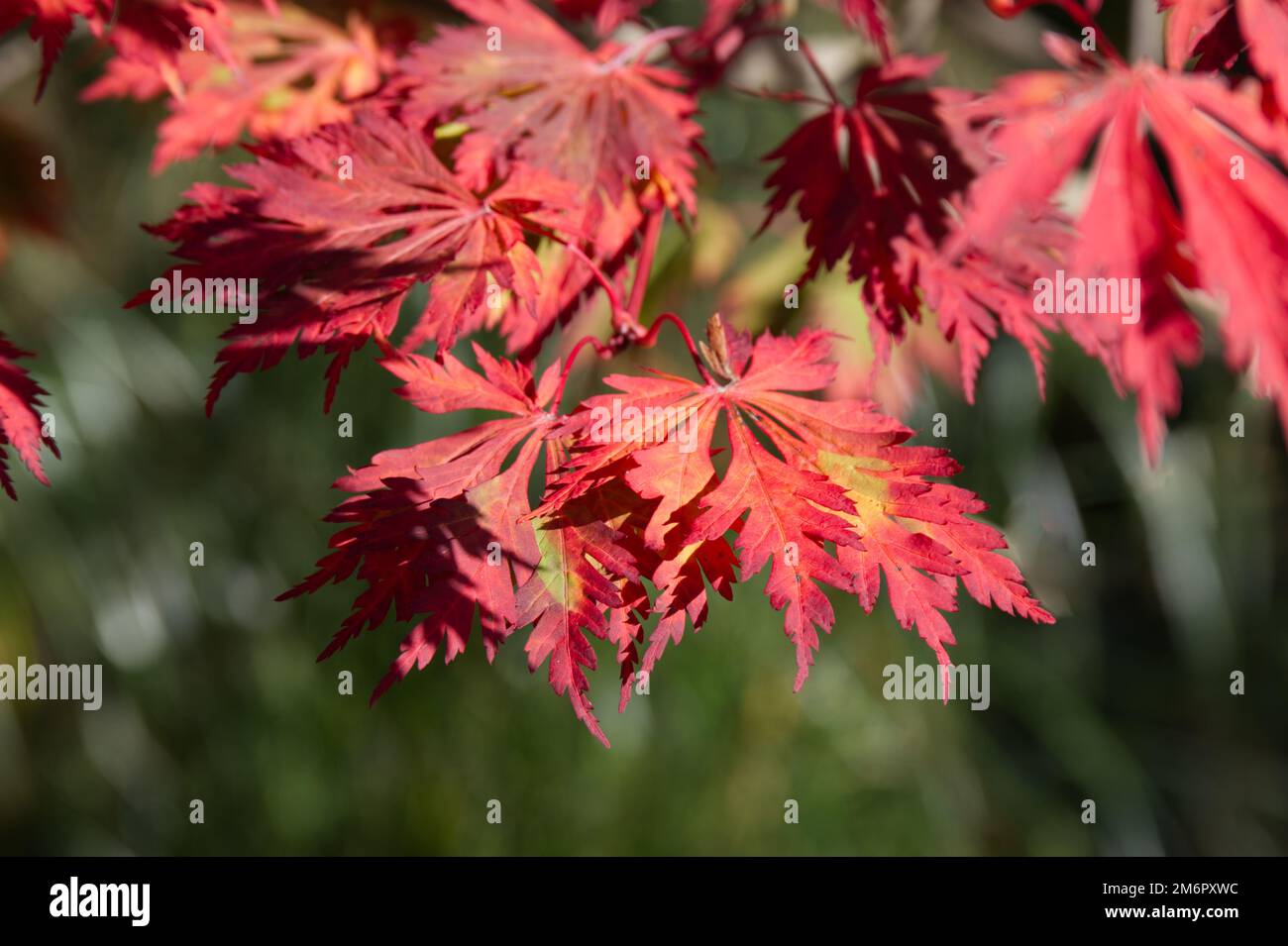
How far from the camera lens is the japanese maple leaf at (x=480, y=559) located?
588 mm

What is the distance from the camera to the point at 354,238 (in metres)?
0.64

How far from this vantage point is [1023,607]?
0.63 metres

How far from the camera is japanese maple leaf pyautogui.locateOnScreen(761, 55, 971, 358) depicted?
714 mm

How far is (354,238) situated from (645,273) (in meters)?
0.23

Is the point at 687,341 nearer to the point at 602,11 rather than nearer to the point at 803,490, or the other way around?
the point at 803,490

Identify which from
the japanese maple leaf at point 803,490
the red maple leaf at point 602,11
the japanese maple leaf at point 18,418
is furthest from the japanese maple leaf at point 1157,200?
the japanese maple leaf at point 18,418

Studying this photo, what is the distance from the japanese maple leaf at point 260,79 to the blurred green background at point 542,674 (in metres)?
0.87

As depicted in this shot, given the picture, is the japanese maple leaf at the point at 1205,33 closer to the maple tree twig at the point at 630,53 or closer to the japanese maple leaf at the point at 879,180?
the japanese maple leaf at the point at 879,180

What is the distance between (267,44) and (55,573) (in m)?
1.41
